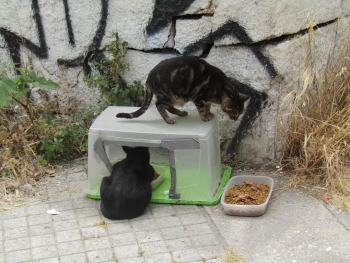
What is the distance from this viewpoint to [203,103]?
4492 mm

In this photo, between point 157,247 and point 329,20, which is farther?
point 329,20

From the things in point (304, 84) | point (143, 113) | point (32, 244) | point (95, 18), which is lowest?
point (32, 244)

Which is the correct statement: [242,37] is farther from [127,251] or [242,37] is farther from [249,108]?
[127,251]

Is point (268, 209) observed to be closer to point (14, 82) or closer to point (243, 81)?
point (243, 81)

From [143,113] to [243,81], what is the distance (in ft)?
2.96

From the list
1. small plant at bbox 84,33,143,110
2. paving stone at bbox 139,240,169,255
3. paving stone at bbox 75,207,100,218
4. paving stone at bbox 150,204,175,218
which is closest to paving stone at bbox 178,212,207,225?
paving stone at bbox 150,204,175,218

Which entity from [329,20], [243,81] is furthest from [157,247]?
[329,20]

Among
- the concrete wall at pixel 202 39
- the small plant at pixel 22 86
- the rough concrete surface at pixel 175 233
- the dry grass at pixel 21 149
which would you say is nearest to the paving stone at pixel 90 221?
the rough concrete surface at pixel 175 233

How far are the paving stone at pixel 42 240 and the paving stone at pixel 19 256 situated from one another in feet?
0.29

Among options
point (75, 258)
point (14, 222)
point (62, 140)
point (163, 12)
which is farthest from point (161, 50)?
point (75, 258)

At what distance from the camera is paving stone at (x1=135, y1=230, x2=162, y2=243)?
3.79 meters

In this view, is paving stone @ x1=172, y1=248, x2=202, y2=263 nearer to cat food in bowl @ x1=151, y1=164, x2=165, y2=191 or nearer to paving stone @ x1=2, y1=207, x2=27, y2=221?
cat food in bowl @ x1=151, y1=164, x2=165, y2=191

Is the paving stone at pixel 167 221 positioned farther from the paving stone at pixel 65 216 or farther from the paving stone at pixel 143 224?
the paving stone at pixel 65 216

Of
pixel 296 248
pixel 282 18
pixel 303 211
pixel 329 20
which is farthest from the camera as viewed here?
pixel 329 20
